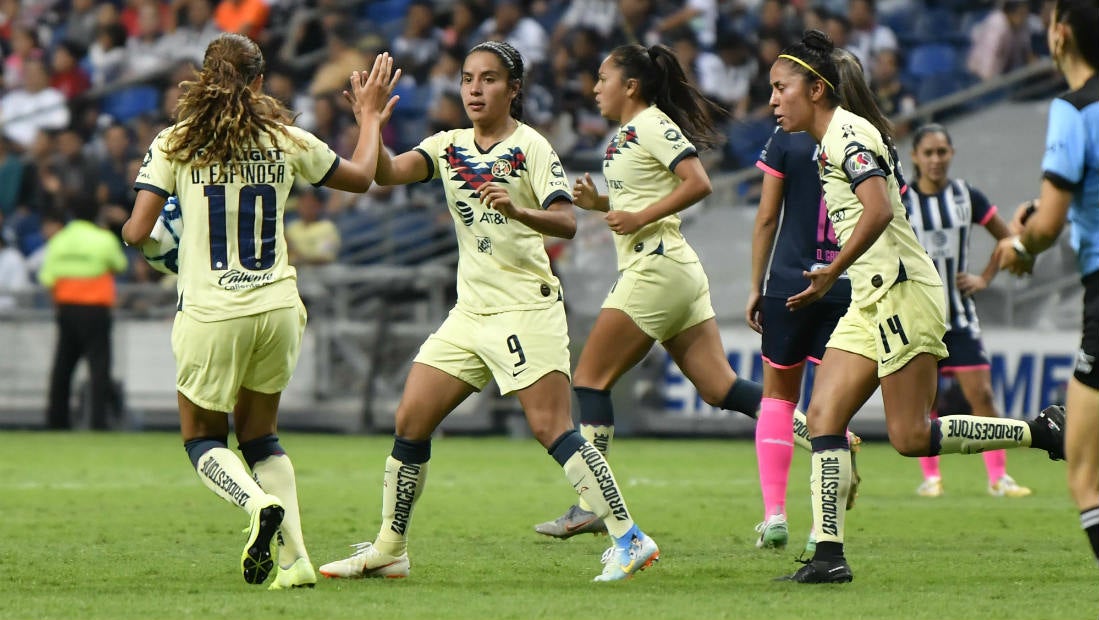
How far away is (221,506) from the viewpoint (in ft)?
31.9

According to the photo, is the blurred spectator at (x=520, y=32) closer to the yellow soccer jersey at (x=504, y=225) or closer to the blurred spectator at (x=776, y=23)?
the blurred spectator at (x=776, y=23)

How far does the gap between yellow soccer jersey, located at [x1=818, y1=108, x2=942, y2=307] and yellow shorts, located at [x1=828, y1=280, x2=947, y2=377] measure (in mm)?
45

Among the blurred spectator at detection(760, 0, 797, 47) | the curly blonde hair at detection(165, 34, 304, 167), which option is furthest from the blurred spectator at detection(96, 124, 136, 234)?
the curly blonde hair at detection(165, 34, 304, 167)

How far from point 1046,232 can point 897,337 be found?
1.44m

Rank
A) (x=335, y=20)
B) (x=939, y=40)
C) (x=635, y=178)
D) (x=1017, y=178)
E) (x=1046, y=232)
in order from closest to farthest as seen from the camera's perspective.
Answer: (x=1046, y=232) → (x=635, y=178) → (x=1017, y=178) → (x=939, y=40) → (x=335, y=20)

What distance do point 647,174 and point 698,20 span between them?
1218cm

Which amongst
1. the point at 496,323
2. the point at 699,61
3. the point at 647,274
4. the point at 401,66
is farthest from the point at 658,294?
the point at 401,66

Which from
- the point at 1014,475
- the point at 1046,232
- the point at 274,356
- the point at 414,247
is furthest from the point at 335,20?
the point at 1046,232

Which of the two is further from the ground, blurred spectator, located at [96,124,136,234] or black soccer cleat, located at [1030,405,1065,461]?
blurred spectator, located at [96,124,136,234]

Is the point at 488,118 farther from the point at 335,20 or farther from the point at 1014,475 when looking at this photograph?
the point at 335,20

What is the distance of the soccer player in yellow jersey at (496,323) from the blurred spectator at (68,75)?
1725 centimetres

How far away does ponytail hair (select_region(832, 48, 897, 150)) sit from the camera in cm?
666

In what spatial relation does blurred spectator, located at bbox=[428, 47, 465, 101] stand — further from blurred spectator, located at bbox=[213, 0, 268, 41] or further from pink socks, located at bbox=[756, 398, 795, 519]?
pink socks, located at bbox=[756, 398, 795, 519]

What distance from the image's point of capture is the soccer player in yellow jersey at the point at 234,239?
6.10 metres
